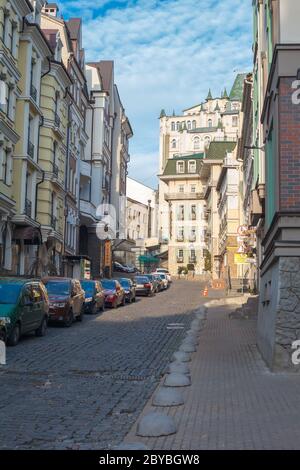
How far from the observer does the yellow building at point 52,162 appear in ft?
117

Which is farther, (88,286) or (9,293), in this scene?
(88,286)

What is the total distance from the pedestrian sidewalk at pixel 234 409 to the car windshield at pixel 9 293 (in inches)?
210

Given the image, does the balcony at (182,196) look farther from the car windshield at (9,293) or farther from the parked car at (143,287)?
the car windshield at (9,293)

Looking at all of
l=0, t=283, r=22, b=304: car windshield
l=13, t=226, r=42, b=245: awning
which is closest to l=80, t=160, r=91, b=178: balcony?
l=13, t=226, r=42, b=245: awning

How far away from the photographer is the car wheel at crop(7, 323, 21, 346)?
15.4 metres

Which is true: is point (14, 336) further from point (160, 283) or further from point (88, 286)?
point (160, 283)

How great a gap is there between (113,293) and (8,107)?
34.2 feet

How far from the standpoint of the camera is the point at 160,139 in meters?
126

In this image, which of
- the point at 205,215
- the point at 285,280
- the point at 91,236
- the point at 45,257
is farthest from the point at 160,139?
the point at 285,280

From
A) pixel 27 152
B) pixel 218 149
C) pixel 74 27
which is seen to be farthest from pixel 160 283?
pixel 218 149

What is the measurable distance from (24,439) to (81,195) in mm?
46280

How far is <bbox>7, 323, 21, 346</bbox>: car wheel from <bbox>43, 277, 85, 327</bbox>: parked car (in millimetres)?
4852

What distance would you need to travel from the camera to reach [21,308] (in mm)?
16219

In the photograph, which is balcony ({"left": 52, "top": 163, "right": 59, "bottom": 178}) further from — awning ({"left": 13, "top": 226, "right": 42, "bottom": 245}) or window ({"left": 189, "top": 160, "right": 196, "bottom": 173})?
window ({"left": 189, "top": 160, "right": 196, "bottom": 173})
